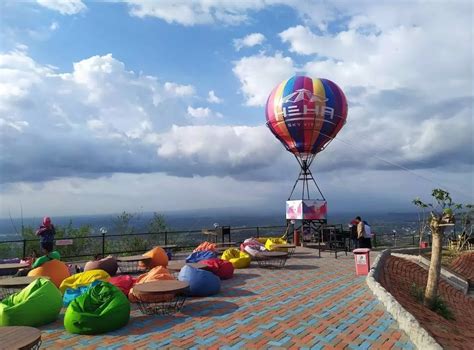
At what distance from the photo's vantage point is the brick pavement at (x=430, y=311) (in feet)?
22.0

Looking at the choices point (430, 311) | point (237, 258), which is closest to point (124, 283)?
point (237, 258)

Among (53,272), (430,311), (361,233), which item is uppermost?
(361,233)

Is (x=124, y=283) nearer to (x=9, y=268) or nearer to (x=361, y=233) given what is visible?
(x=9, y=268)

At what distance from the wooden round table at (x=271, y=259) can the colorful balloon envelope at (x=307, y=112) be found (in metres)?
9.10

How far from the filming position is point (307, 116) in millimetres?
20984

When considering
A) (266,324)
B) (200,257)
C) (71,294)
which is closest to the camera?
(266,324)

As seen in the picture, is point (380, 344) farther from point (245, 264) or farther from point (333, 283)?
point (245, 264)

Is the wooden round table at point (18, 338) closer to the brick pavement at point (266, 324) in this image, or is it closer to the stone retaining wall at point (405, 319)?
the brick pavement at point (266, 324)

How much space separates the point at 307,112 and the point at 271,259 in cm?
953

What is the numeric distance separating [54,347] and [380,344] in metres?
4.97

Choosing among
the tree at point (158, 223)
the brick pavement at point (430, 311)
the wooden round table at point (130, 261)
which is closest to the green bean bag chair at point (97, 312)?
the brick pavement at point (430, 311)

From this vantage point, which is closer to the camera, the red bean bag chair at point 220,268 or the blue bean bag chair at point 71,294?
the blue bean bag chair at point 71,294

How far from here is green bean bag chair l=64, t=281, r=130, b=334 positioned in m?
6.63

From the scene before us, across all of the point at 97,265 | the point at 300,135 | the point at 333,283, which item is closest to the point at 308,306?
the point at 333,283
